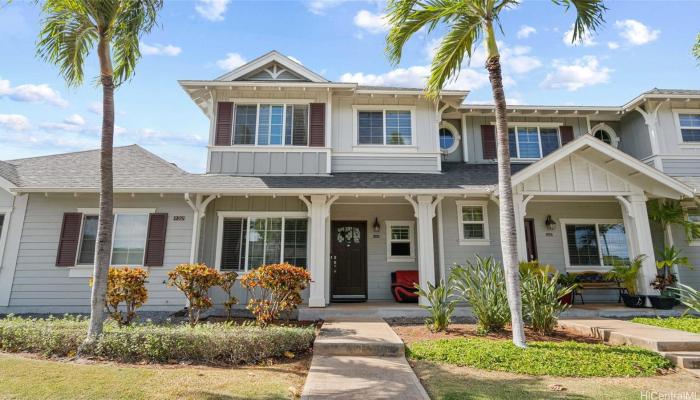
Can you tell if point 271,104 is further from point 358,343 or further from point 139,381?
point 139,381

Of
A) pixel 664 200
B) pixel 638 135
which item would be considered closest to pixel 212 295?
pixel 664 200

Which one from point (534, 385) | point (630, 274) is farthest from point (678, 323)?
point (534, 385)

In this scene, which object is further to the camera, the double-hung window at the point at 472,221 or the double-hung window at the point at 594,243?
the double-hung window at the point at 594,243

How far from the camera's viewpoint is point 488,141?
1167 cm

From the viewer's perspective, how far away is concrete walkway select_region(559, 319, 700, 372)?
16.7ft

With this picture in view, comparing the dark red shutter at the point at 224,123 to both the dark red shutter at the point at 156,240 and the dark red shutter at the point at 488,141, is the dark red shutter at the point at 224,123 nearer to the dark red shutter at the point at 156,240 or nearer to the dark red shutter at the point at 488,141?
the dark red shutter at the point at 156,240

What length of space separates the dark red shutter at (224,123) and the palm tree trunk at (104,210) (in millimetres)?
4225

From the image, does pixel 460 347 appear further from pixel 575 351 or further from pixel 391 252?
pixel 391 252

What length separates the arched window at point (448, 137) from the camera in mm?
11766

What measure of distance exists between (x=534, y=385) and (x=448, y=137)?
9.01m

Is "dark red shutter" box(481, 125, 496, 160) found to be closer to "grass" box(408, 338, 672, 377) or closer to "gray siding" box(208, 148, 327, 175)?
"gray siding" box(208, 148, 327, 175)

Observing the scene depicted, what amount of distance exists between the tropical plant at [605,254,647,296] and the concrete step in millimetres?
6697

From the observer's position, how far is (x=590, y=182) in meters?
9.09

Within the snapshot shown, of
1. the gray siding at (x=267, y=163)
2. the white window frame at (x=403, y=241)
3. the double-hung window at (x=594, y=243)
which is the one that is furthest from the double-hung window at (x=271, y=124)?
the double-hung window at (x=594, y=243)
